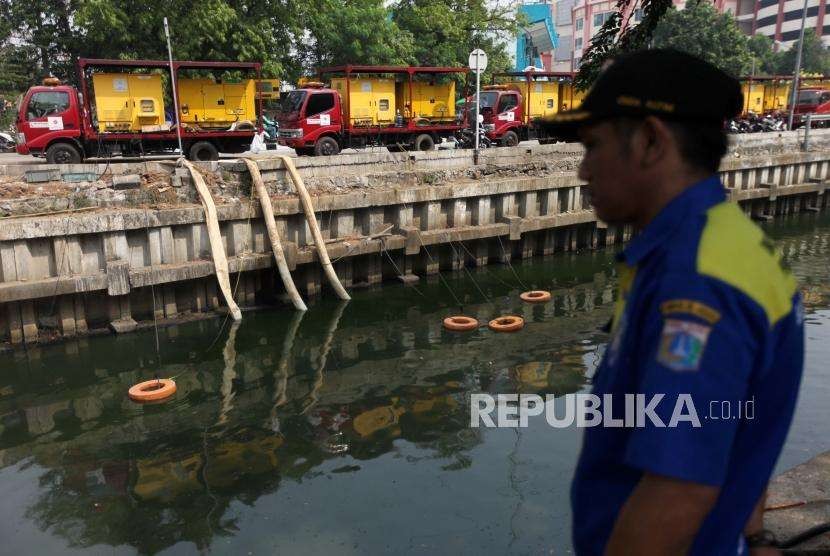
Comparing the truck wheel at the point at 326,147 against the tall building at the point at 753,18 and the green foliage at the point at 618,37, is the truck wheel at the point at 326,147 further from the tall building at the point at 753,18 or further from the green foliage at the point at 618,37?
the tall building at the point at 753,18

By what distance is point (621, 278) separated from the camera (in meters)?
1.44

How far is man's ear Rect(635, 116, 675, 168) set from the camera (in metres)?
1.29

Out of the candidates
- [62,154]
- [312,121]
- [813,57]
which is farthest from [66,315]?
[813,57]

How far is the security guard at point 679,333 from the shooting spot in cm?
113

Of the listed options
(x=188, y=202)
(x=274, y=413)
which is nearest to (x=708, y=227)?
(x=274, y=413)

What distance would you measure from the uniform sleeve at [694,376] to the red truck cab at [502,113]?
22548 millimetres

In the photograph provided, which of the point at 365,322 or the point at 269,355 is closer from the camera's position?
the point at 269,355

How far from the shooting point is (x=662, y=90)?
1260mm

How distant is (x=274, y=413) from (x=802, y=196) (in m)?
19.1

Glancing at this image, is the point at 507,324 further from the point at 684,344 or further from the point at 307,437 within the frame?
→ the point at 684,344

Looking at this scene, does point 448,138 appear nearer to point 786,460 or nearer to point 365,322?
point 365,322

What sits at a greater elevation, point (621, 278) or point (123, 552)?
point (621, 278)

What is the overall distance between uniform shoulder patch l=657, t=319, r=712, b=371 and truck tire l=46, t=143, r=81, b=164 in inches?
699

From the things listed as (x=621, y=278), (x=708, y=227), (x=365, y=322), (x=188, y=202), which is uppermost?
(x=708, y=227)
